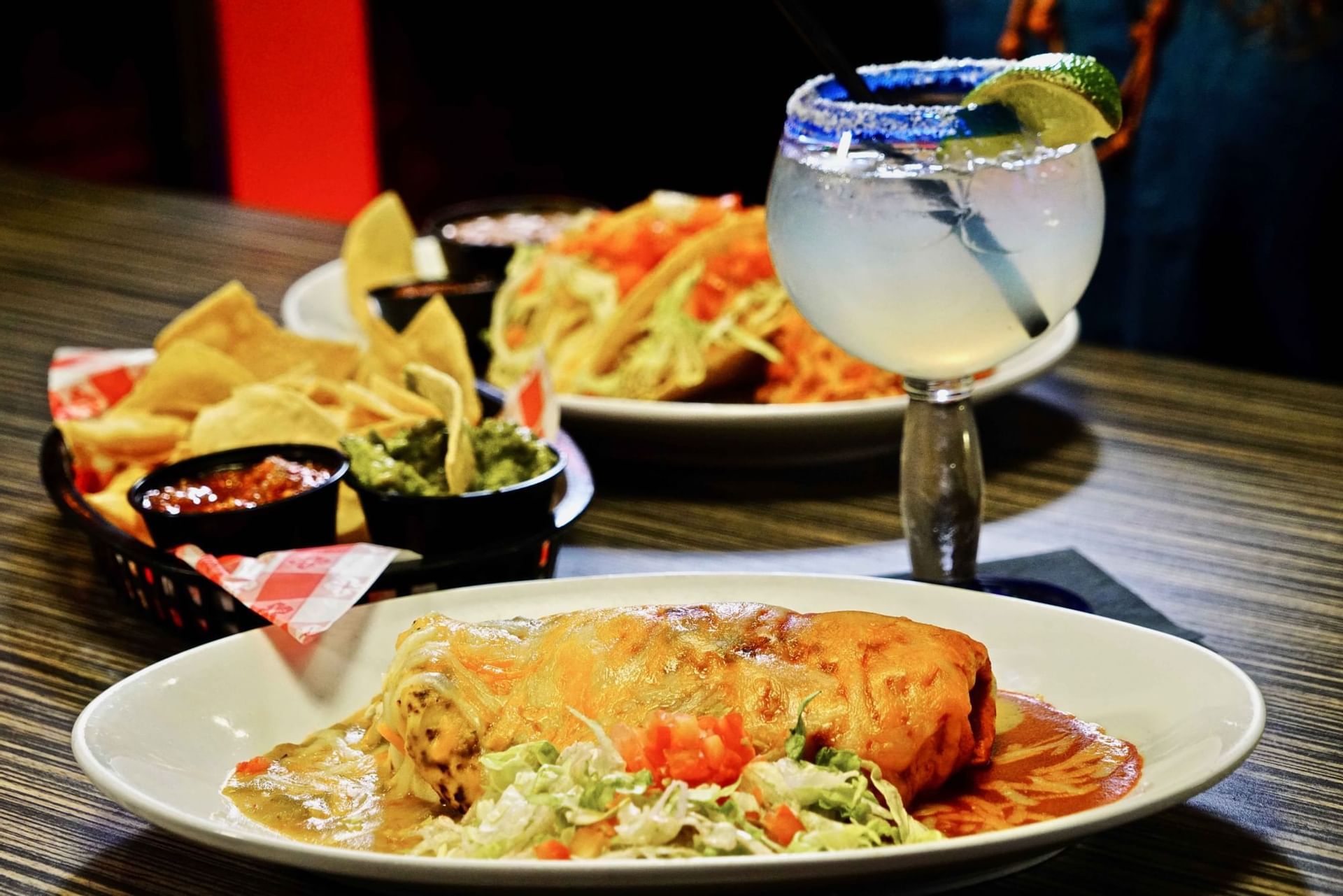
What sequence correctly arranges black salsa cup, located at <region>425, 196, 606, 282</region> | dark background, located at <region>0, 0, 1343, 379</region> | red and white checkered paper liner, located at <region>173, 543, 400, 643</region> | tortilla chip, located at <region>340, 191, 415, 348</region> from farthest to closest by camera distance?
dark background, located at <region>0, 0, 1343, 379</region> < black salsa cup, located at <region>425, 196, 606, 282</region> < tortilla chip, located at <region>340, 191, 415, 348</region> < red and white checkered paper liner, located at <region>173, 543, 400, 643</region>

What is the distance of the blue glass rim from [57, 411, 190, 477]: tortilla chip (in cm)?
94

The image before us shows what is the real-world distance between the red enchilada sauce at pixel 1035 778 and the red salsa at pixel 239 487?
0.82 m

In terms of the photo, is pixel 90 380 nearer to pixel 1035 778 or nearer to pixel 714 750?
pixel 714 750

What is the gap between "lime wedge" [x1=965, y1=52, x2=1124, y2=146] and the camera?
1.41 meters

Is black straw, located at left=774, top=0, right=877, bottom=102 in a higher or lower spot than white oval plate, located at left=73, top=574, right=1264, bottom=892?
higher

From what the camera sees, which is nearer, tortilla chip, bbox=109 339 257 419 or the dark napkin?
the dark napkin

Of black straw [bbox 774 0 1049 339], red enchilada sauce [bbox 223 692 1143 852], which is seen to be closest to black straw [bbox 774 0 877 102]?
black straw [bbox 774 0 1049 339]

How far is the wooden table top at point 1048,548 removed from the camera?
120cm

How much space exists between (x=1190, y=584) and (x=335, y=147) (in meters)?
5.72

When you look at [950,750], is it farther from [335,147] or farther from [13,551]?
[335,147]

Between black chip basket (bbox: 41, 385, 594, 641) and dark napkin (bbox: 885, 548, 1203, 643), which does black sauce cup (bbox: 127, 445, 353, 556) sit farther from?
dark napkin (bbox: 885, 548, 1203, 643)

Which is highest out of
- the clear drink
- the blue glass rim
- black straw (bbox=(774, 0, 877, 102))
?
black straw (bbox=(774, 0, 877, 102))

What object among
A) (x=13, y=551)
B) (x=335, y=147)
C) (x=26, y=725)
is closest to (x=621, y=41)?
(x=335, y=147)

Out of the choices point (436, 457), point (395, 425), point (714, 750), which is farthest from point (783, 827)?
point (395, 425)
